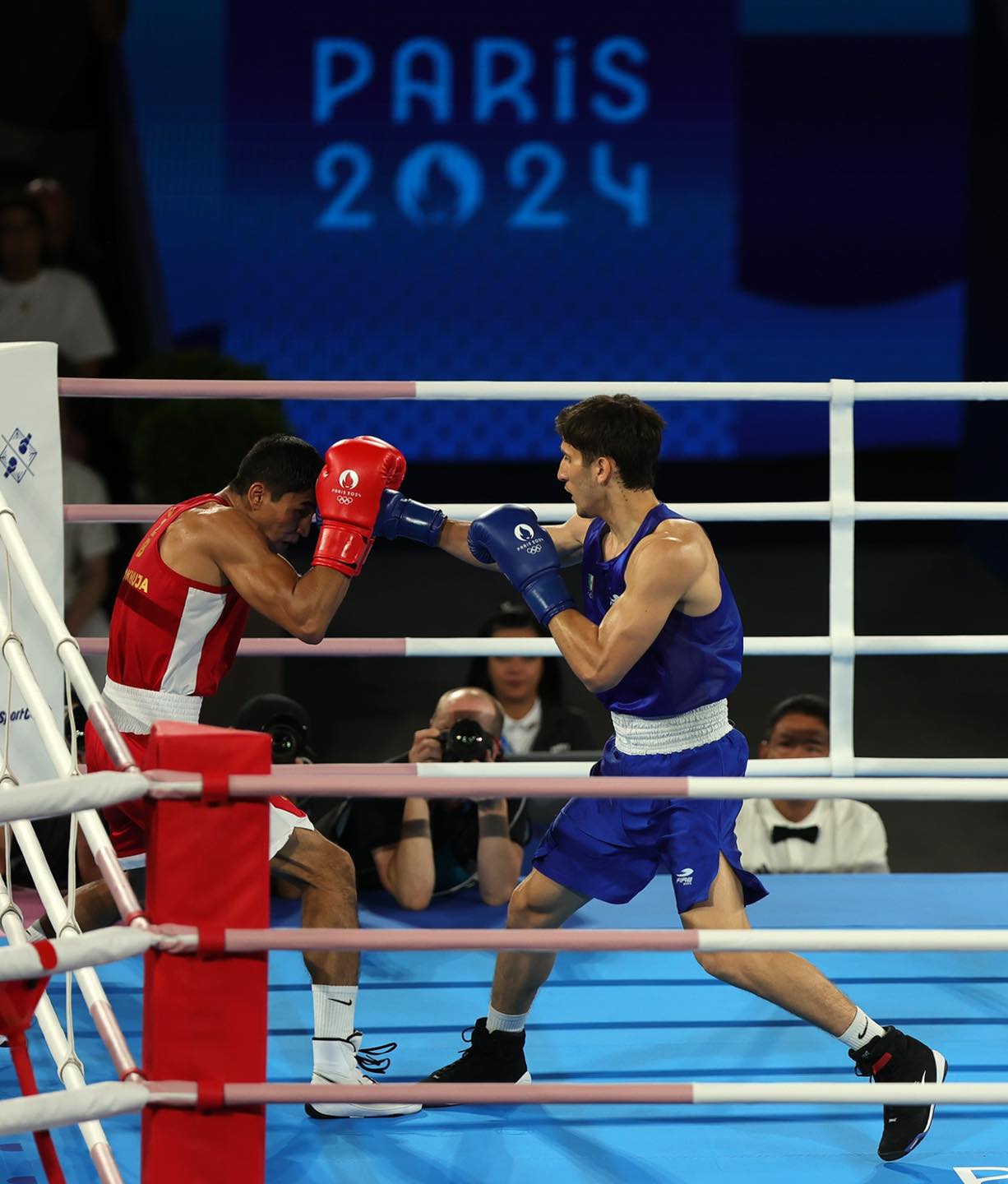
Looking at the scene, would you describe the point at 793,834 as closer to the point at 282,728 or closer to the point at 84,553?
the point at 282,728

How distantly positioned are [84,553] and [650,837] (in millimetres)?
3507

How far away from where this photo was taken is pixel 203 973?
1.91 metres

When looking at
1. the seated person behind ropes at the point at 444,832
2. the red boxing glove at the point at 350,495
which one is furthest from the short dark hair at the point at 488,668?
the red boxing glove at the point at 350,495

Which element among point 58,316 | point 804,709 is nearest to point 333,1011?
point 804,709

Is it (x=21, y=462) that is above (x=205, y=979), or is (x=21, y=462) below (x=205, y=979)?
above

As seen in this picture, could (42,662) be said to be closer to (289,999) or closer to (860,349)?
(289,999)

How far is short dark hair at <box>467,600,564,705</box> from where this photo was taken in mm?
4457

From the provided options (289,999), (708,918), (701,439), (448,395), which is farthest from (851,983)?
(701,439)

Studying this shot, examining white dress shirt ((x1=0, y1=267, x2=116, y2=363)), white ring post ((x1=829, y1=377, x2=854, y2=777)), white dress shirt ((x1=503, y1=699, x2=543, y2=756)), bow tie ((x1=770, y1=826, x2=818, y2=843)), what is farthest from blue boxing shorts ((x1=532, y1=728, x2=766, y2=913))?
white dress shirt ((x1=0, y1=267, x2=116, y2=363))

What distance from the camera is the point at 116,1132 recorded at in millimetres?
2695

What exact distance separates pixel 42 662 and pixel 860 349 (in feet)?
25.3

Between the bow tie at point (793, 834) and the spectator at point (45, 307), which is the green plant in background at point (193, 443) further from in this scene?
the bow tie at point (793, 834)

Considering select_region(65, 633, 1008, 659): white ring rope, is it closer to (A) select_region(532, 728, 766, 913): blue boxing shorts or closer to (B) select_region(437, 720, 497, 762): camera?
(B) select_region(437, 720, 497, 762): camera

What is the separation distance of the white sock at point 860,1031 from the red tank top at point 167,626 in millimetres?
1240
